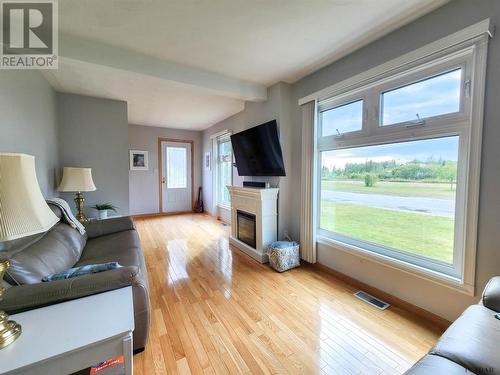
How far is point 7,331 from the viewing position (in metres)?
0.85

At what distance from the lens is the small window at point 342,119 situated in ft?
7.64

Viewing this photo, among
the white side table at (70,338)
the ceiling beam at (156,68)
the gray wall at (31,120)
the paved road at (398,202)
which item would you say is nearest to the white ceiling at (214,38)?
the ceiling beam at (156,68)

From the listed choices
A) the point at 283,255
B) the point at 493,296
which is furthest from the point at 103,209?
the point at 493,296

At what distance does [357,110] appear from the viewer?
2338 millimetres

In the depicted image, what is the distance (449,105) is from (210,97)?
116 inches

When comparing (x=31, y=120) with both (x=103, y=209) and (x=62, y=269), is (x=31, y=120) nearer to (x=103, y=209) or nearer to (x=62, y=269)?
(x=103, y=209)

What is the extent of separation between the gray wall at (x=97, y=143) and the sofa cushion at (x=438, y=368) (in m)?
3.97

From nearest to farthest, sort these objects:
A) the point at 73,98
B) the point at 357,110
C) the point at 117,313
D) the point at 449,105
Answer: the point at 117,313, the point at 449,105, the point at 357,110, the point at 73,98

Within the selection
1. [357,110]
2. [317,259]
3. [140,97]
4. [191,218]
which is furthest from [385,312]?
[191,218]

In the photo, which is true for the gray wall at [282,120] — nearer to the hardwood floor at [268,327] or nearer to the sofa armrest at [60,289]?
the hardwood floor at [268,327]

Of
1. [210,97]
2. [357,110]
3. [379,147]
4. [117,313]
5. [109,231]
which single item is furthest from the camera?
[210,97]

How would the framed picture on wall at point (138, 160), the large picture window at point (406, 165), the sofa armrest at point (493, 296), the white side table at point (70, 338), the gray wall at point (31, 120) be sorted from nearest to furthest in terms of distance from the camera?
1. the white side table at point (70, 338)
2. the sofa armrest at point (493, 296)
3. the large picture window at point (406, 165)
4. the gray wall at point (31, 120)
5. the framed picture on wall at point (138, 160)

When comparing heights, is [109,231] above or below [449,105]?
below

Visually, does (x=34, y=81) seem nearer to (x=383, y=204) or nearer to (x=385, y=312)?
(x=383, y=204)
